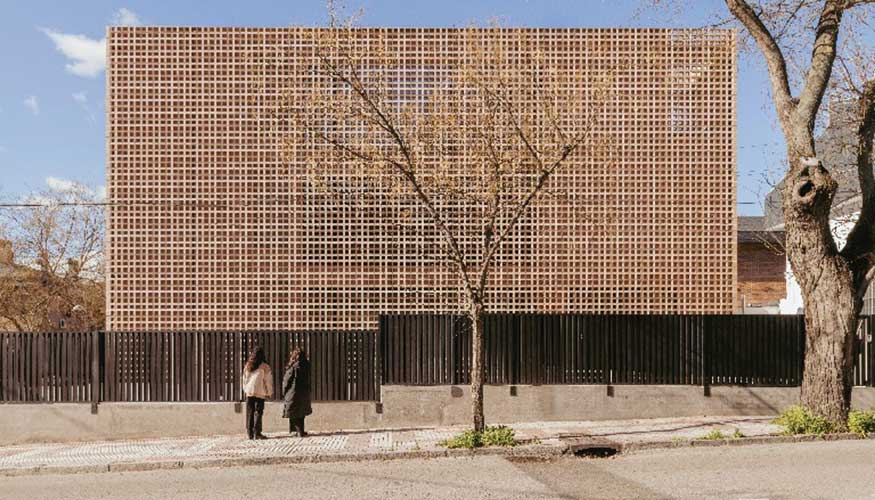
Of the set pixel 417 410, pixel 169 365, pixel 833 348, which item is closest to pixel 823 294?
pixel 833 348

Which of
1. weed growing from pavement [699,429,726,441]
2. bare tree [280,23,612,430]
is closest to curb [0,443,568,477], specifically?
bare tree [280,23,612,430]

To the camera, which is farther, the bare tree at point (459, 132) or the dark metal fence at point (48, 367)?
the dark metal fence at point (48, 367)

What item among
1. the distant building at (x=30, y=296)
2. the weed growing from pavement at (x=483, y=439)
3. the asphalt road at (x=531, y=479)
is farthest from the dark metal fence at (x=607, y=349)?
the distant building at (x=30, y=296)

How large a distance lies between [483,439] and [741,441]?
398 cm

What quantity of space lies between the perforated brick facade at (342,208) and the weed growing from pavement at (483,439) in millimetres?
4995

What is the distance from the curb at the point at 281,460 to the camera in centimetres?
1025

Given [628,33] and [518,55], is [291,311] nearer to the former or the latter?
[518,55]

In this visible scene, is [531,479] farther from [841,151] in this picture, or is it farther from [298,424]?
[841,151]

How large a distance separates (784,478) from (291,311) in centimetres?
1070

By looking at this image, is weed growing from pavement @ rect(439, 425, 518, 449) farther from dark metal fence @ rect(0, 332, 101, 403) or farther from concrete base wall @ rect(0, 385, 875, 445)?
dark metal fence @ rect(0, 332, 101, 403)

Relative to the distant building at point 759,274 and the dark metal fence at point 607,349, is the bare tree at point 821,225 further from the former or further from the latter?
the distant building at point 759,274

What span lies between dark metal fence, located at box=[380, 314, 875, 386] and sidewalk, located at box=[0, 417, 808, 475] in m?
0.99

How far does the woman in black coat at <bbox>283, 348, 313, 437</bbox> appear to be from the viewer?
1241 centimetres

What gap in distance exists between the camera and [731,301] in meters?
15.6
